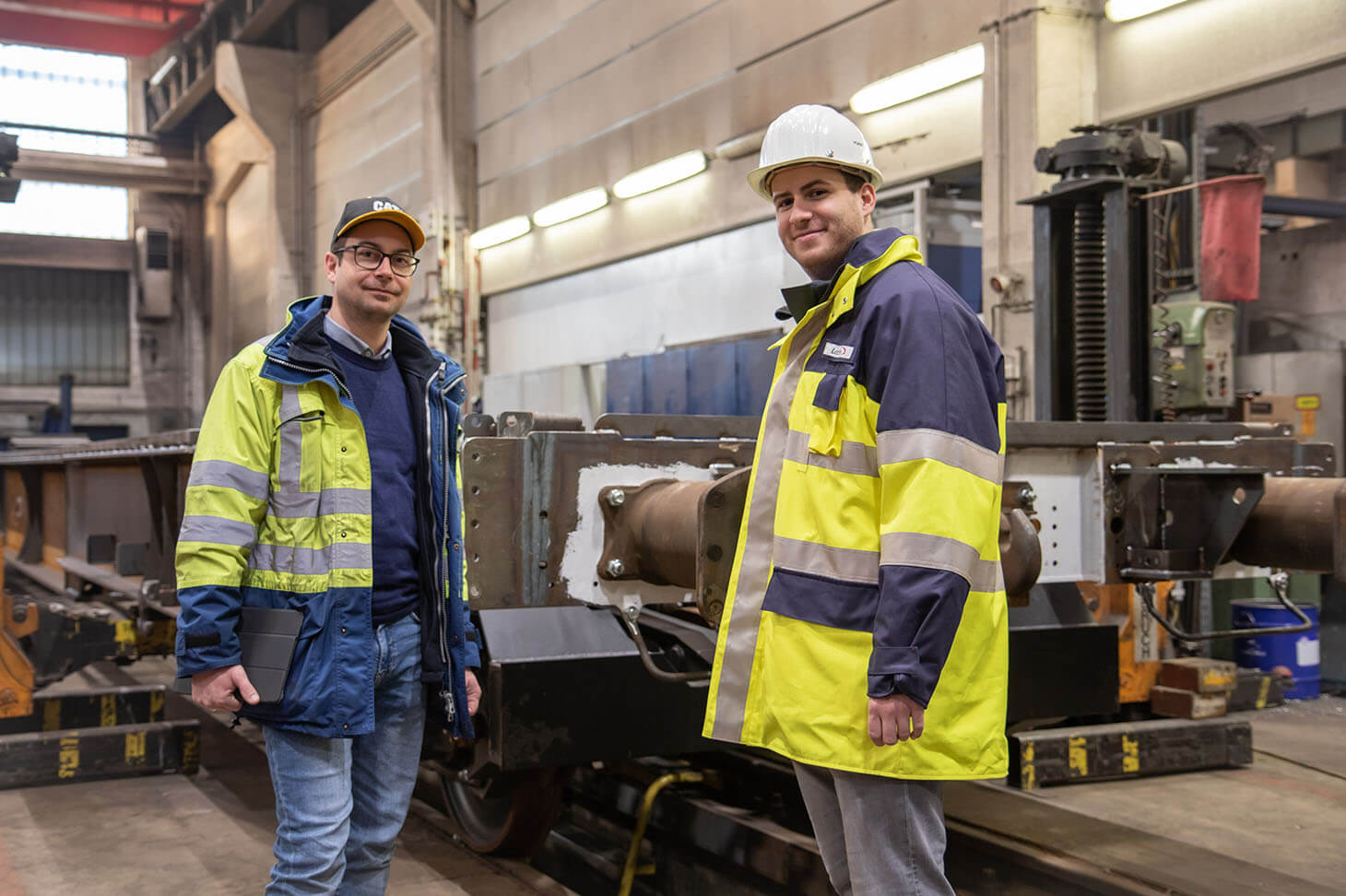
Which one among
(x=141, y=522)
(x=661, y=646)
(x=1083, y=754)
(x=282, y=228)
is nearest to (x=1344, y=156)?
(x=1083, y=754)

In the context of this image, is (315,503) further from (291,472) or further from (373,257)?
(373,257)

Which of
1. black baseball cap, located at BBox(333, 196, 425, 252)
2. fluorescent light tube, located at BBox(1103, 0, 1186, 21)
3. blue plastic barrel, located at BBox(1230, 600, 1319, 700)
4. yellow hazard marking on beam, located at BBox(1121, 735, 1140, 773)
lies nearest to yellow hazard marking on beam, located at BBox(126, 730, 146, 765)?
black baseball cap, located at BBox(333, 196, 425, 252)

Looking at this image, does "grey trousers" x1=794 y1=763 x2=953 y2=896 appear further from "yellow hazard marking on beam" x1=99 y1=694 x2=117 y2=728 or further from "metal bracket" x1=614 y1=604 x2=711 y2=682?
"yellow hazard marking on beam" x1=99 y1=694 x2=117 y2=728

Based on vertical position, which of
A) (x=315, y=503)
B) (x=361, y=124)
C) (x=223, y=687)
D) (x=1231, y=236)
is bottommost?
(x=223, y=687)

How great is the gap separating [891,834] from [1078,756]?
351 centimetres

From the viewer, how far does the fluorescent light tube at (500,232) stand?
13039 millimetres

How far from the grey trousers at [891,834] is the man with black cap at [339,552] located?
967mm

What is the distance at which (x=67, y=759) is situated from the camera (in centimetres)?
506

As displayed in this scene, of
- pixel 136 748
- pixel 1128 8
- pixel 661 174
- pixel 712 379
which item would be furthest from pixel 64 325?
pixel 1128 8

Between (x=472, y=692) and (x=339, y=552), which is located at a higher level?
(x=339, y=552)

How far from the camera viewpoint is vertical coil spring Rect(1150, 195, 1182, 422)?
6.68 m

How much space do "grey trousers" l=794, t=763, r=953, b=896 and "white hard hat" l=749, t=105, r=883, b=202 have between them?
986 mm

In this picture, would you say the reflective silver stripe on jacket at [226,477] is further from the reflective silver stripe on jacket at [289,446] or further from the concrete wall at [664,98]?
the concrete wall at [664,98]

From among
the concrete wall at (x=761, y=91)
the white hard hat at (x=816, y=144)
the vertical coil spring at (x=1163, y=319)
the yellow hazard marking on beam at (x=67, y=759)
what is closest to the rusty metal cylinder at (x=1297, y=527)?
the white hard hat at (x=816, y=144)
